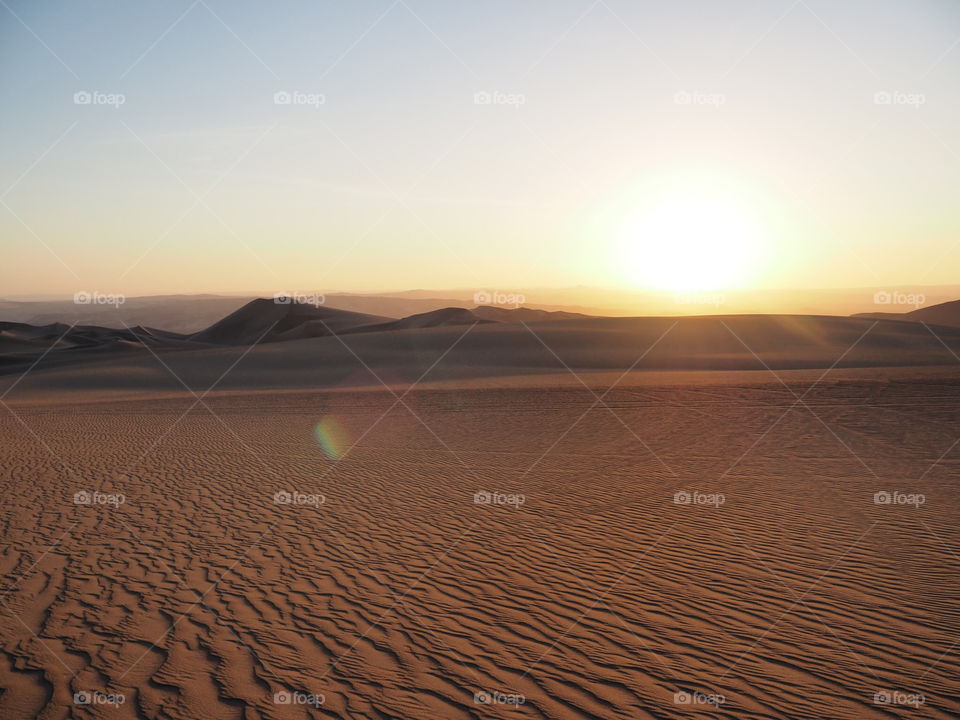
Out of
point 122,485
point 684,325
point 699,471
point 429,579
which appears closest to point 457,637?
point 429,579

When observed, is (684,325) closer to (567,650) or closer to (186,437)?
(186,437)

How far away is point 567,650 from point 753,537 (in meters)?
4.08

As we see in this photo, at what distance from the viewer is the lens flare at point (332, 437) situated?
1498cm

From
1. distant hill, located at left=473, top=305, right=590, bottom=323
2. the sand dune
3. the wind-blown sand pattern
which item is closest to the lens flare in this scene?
the wind-blown sand pattern

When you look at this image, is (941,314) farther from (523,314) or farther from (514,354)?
(514,354)

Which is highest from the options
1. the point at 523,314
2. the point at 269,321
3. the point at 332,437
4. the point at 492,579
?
the point at 523,314

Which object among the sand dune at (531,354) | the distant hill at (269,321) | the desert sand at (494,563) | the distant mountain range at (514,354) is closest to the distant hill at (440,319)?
the distant hill at (269,321)

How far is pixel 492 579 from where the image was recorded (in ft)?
23.2

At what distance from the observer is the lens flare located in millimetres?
14977

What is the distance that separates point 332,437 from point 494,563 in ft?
33.5

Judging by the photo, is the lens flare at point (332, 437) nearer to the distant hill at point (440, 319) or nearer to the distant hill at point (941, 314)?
the distant hill at point (440, 319)

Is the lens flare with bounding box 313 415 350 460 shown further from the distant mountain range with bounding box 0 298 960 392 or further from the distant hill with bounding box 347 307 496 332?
the distant hill with bounding box 347 307 496 332

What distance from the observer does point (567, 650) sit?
5.44 meters

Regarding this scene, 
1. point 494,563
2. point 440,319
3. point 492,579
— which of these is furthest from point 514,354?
point 440,319
